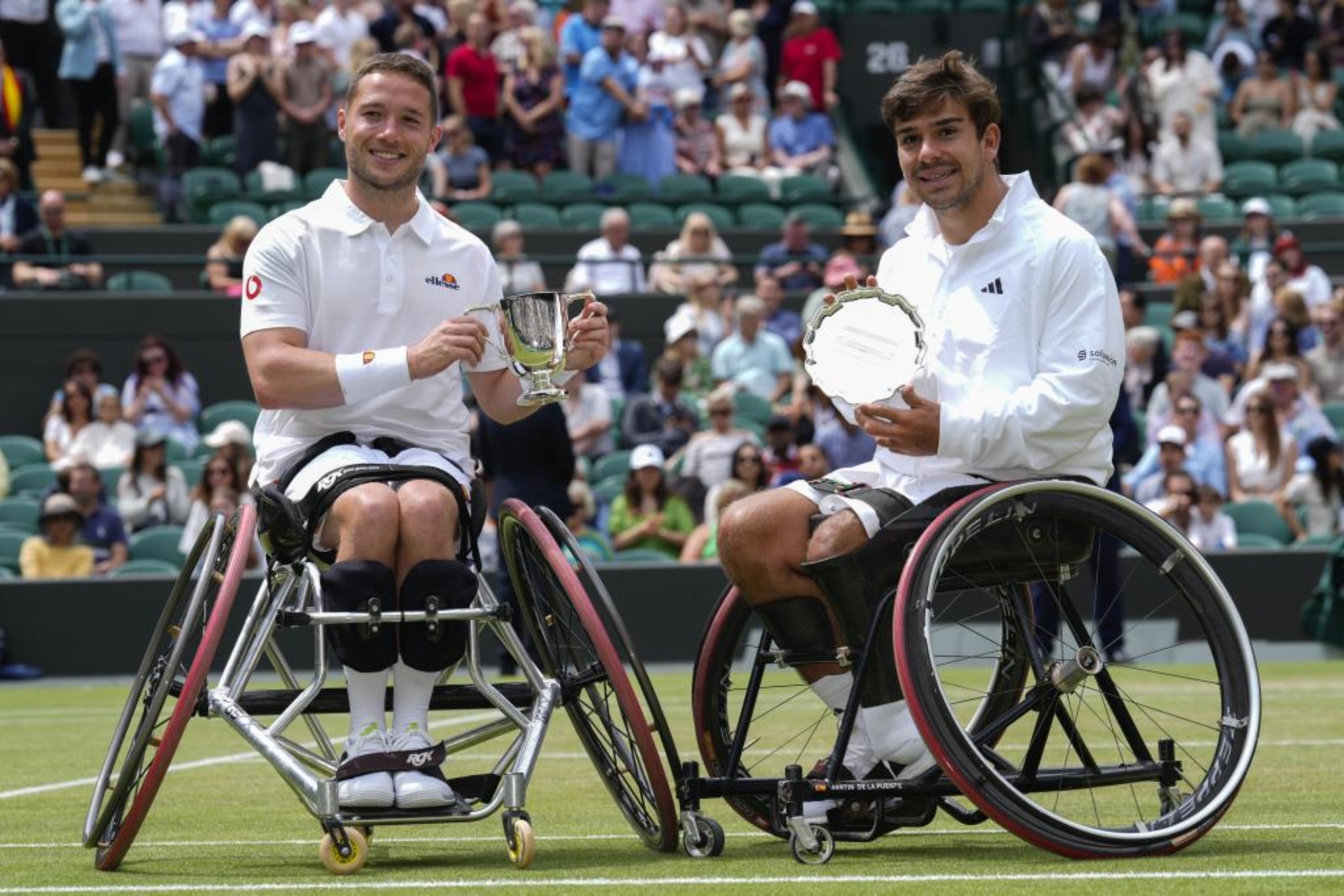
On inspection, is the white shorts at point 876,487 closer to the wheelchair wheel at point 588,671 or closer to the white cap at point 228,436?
the wheelchair wheel at point 588,671

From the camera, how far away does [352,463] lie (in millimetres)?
5270

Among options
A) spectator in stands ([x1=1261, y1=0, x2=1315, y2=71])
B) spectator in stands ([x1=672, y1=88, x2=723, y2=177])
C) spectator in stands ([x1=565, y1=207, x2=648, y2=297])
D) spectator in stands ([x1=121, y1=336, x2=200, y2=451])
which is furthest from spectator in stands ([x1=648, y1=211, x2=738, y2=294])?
spectator in stands ([x1=1261, y1=0, x2=1315, y2=71])

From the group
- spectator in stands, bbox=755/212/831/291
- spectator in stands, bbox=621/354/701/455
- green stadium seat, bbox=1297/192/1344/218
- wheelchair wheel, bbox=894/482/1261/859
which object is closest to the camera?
wheelchair wheel, bbox=894/482/1261/859

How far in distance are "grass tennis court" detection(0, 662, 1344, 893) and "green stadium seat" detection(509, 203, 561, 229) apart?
10528 millimetres

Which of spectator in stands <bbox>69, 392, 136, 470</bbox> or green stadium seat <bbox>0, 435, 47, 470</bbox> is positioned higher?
spectator in stands <bbox>69, 392, 136, 470</bbox>

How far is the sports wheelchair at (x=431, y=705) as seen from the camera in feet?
16.0

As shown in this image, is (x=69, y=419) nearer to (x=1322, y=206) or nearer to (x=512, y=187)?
(x=512, y=187)

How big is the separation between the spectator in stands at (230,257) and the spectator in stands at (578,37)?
348 cm

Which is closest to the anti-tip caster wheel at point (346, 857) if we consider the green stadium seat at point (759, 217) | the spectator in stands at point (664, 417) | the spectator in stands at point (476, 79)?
the spectator in stands at point (664, 417)

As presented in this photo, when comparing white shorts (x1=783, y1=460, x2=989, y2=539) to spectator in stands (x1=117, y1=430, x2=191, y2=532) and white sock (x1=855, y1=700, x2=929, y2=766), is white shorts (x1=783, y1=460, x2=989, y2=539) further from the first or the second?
spectator in stands (x1=117, y1=430, x2=191, y2=532)

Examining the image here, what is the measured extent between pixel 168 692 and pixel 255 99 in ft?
44.5

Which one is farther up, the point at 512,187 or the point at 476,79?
the point at 476,79

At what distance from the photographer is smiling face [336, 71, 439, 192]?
5.41m

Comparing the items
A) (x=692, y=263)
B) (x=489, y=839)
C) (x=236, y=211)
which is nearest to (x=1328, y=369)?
(x=692, y=263)
